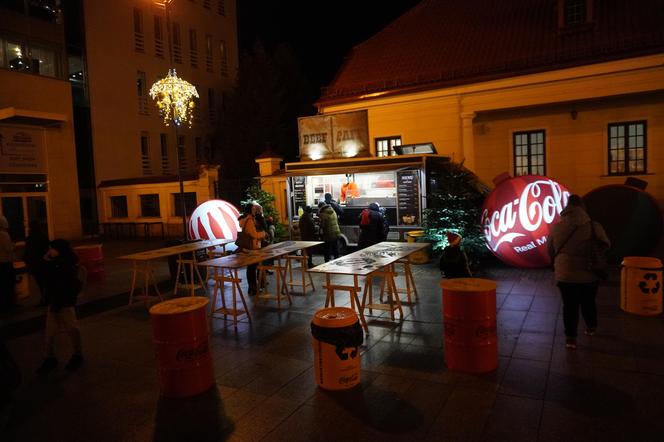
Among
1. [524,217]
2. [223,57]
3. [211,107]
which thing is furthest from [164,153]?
[524,217]

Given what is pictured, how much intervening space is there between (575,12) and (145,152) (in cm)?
2279

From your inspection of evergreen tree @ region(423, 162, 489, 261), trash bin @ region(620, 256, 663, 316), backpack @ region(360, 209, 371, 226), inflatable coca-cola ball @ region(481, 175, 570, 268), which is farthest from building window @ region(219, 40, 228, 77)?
trash bin @ region(620, 256, 663, 316)

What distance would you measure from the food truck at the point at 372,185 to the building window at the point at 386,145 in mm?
3296

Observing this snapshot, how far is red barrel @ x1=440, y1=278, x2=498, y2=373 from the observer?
17.6ft

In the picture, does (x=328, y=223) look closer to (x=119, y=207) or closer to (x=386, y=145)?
(x=386, y=145)

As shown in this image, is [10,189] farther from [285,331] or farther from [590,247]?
[590,247]

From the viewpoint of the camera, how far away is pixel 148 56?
91.1 feet

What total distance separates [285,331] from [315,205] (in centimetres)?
850

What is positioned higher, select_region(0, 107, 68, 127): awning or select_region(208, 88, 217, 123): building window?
select_region(208, 88, 217, 123): building window

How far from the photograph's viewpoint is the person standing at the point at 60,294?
605 centimetres

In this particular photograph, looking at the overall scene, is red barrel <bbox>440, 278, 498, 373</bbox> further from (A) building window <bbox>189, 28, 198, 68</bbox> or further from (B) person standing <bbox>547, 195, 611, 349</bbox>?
(A) building window <bbox>189, 28, 198, 68</bbox>

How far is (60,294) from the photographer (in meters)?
6.08

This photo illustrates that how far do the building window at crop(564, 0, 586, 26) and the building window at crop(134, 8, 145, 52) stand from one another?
73.1 feet

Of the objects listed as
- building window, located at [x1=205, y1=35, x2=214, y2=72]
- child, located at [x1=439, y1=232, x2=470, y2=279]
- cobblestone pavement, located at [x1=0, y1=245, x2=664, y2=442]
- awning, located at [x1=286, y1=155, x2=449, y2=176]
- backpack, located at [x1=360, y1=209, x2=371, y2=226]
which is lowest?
cobblestone pavement, located at [x1=0, y1=245, x2=664, y2=442]
